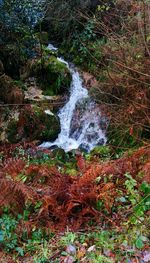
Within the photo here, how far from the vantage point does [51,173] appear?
14.6ft

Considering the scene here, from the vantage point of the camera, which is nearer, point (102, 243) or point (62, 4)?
point (102, 243)

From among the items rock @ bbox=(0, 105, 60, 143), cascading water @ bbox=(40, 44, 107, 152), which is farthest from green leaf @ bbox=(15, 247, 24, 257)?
cascading water @ bbox=(40, 44, 107, 152)

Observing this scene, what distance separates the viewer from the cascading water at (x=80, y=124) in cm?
879

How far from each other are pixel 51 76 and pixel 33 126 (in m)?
2.33

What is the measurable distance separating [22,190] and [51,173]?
2.48ft

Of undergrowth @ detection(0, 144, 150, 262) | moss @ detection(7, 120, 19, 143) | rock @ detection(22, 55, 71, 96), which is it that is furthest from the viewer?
rock @ detection(22, 55, 71, 96)

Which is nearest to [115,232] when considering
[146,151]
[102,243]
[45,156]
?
[102,243]

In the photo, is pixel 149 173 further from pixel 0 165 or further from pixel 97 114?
pixel 97 114

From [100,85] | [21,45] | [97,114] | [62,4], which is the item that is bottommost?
[97,114]

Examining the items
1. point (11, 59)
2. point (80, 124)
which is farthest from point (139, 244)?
point (11, 59)

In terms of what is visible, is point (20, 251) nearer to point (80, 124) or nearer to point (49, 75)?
point (80, 124)

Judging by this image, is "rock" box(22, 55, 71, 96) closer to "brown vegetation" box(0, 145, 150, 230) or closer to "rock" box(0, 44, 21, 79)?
"rock" box(0, 44, 21, 79)

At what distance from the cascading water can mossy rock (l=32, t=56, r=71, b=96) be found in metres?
0.40

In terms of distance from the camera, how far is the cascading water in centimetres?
879
